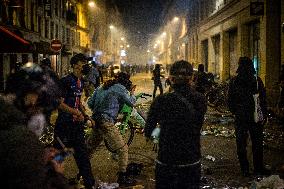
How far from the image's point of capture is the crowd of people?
→ 1843 mm

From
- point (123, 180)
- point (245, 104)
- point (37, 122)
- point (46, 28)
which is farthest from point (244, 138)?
point (46, 28)

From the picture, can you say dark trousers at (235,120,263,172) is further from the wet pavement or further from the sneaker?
the sneaker

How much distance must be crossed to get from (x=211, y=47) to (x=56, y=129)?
30.4m

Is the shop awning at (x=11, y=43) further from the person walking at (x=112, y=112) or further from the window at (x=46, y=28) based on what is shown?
the window at (x=46, y=28)

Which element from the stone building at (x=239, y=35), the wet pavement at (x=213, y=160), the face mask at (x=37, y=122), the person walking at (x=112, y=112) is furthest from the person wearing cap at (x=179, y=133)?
the stone building at (x=239, y=35)

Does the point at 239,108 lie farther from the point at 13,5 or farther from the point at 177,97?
the point at 13,5

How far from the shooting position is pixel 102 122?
7117mm

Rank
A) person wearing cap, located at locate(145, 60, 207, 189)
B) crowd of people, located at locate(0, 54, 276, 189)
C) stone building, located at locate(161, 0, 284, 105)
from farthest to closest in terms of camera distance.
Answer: stone building, located at locate(161, 0, 284, 105) < person wearing cap, located at locate(145, 60, 207, 189) < crowd of people, located at locate(0, 54, 276, 189)

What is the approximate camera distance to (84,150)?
6.19 metres

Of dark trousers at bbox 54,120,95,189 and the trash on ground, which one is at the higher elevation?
dark trousers at bbox 54,120,95,189

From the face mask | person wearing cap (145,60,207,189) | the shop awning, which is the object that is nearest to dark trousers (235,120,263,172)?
person wearing cap (145,60,207,189)

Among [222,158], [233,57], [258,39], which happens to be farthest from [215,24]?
[222,158]

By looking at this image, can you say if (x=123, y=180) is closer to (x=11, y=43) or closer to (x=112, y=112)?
(x=112, y=112)

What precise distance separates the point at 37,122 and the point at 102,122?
4028mm
